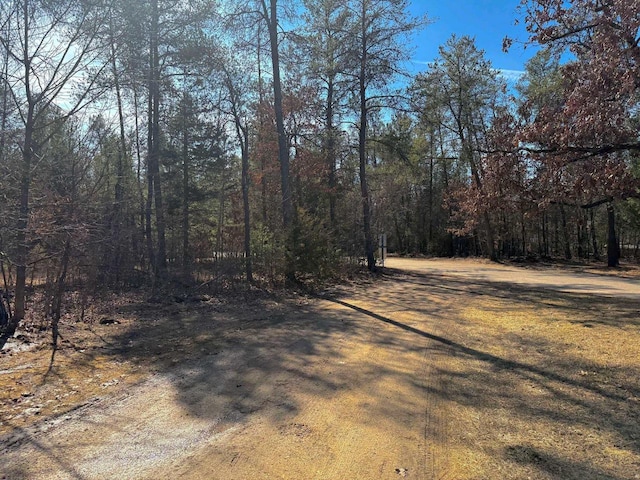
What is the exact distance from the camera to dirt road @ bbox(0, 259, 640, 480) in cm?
315

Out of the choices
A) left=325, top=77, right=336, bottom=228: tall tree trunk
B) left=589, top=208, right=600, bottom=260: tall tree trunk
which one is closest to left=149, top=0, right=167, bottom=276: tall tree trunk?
left=325, top=77, right=336, bottom=228: tall tree trunk

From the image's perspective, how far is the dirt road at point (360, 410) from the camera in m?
3.15

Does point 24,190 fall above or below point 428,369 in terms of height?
above

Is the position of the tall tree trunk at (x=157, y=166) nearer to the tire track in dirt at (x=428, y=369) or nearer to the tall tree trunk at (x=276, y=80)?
the tall tree trunk at (x=276, y=80)

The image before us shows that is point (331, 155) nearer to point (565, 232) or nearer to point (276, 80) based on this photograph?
point (276, 80)

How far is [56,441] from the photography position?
3.47 meters

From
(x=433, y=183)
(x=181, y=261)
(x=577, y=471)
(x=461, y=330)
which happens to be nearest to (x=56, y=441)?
(x=577, y=471)

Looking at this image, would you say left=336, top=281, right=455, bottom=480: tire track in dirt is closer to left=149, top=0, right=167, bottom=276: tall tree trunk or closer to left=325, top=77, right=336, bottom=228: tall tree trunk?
left=149, top=0, right=167, bottom=276: tall tree trunk

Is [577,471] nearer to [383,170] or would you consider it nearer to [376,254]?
[376,254]

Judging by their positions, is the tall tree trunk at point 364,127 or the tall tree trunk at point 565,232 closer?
the tall tree trunk at point 364,127

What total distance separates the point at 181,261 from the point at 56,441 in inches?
479

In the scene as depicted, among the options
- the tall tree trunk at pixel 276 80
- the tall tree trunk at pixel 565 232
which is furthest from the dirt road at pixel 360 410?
the tall tree trunk at pixel 565 232

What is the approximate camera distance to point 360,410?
13.6ft


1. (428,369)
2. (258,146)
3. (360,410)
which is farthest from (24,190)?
(258,146)
